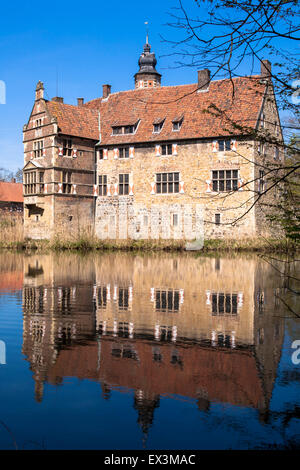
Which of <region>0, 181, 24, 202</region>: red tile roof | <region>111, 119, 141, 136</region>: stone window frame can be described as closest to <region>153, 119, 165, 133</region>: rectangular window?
<region>111, 119, 141, 136</region>: stone window frame

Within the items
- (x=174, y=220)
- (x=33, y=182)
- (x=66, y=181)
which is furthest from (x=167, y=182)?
(x=33, y=182)

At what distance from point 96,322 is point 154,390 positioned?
3793mm

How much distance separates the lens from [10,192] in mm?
62656

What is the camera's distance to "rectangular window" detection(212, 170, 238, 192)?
3299cm

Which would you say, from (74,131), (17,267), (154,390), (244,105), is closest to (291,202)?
(154,390)

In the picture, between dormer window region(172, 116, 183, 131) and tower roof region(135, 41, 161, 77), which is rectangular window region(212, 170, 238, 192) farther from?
tower roof region(135, 41, 161, 77)

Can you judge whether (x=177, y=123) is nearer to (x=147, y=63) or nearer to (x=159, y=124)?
(x=159, y=124)

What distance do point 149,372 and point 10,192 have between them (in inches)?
2349

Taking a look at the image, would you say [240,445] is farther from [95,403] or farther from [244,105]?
[244,105]

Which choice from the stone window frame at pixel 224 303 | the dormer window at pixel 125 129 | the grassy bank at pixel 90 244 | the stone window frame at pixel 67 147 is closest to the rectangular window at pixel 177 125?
the dormer window at pixel 125 129

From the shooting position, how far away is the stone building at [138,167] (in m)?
33.6

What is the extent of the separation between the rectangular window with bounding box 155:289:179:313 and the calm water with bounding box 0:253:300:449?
23 mm

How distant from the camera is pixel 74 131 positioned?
3672 centimetres

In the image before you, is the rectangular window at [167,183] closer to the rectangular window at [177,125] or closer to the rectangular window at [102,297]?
the rectangular window at [177,125]
